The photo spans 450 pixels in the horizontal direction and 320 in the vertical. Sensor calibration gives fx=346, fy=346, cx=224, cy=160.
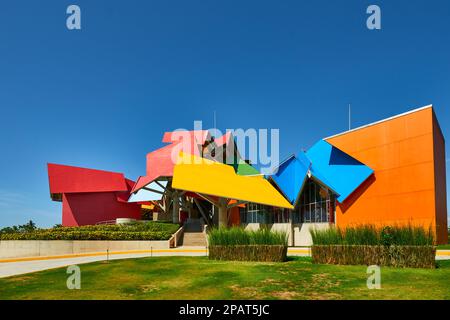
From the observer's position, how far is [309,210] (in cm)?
2734

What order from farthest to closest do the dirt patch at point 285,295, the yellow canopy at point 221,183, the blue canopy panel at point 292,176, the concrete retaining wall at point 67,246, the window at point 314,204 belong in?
the blue canopy panel at point 292,176, the window at point 314,204, the concrete retaining wall at point 67,246, the yellow canopy at point 221,183, the dirt patch at point 285,295

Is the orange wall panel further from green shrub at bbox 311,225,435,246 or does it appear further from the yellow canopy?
green shrub at bbox 311,225,435,246

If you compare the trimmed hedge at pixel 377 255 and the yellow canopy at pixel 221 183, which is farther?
the yellow canopy at pixel 221 183

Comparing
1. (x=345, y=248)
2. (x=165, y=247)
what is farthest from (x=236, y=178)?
(x=345, y=248)

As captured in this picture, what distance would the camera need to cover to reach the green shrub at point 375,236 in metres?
12.3

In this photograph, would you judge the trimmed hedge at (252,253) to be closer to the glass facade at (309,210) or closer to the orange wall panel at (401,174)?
the orange wall panel at (401,174)

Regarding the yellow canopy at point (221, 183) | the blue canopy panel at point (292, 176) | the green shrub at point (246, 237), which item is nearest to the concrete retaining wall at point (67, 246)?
the yellow canopy at point (221, 183)

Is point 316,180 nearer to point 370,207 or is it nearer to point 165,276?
point 370,207

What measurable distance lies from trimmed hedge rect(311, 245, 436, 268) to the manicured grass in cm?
62

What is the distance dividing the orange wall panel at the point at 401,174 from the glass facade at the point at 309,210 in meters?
1.03

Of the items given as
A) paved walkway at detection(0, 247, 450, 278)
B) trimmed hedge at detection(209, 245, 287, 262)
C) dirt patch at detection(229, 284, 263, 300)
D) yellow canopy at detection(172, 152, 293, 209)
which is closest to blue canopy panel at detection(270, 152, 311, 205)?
yellow canopy at detection(172, 152, 293, 209)

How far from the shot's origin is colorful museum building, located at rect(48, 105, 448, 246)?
21.6m

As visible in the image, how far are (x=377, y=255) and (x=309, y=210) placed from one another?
1494cm

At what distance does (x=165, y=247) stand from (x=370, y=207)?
14.5 m
